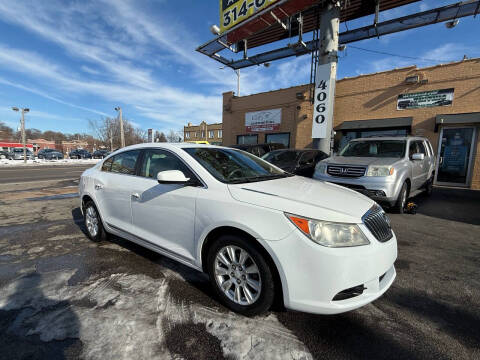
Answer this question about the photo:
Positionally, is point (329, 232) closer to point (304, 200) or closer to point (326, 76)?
point (304, 200)

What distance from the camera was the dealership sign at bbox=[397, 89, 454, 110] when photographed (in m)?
9.74

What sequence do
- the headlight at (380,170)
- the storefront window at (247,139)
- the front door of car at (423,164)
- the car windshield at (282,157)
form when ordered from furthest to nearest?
→ 1. the storefront window at (247,139)
2. the car windshield at (282,157)
3. the front door of car at (423,164)
4. the headlight at (380,170)

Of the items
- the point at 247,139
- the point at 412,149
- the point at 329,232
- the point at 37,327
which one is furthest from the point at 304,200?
the point at 247,139

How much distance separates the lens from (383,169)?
4.93 m

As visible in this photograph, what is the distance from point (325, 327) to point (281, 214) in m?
1.04

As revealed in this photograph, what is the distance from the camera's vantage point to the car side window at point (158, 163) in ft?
8.84

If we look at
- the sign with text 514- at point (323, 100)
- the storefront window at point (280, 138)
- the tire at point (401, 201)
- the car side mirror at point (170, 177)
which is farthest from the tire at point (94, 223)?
the storefront window at point (280, 138)

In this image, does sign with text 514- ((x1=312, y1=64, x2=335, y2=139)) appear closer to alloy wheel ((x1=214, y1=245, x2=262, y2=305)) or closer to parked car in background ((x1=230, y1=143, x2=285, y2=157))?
parked car in background ((x1=230, y1=143, x2=285, y2=157))

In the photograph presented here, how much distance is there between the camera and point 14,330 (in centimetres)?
189

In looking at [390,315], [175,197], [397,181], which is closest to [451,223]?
[397,181]

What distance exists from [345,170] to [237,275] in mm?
4113

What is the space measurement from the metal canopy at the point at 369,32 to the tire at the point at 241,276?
1182 centimetres

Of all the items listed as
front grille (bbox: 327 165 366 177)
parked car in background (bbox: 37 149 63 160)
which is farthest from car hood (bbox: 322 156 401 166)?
parked car in background (bbox: 37 149 63 160)

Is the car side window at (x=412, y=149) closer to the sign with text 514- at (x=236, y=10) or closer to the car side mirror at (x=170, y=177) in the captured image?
the car side mirror at (x=170, y=177)
